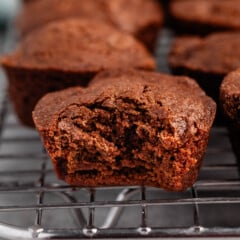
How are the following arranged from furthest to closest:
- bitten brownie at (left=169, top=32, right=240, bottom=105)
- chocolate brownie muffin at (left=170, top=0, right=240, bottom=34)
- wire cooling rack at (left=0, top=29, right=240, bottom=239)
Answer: chocolate brownie muffin at (left=170, top=0, right=240, bottom=34)
bitten brownie at (left=169, top=32, right=240, bottom=105)
wire cooling rack at (left=0, top=29, right=240, bottom=239)

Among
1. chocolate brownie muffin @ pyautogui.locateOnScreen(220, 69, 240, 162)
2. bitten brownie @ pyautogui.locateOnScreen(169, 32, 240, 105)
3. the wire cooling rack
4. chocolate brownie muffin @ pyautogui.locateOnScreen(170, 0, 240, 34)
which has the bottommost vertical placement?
the wire cooling rack

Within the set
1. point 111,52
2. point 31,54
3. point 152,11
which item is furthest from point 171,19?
point 31,54

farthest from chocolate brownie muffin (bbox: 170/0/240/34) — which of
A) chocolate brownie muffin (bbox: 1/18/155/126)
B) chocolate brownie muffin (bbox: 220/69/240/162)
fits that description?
chocolate brownie muffin (bbox: 220/69/240/162)

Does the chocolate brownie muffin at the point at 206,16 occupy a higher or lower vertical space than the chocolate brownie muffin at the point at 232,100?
higher

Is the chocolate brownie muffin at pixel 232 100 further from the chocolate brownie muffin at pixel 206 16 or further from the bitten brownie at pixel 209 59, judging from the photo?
the chocolate brownie muffin at pixel 206 16

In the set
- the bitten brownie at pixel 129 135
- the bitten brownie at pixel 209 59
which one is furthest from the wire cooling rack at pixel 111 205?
the bitten brownie at pixel 209 59

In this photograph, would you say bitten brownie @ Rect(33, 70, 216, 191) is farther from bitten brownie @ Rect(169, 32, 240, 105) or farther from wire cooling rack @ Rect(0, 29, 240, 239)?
bitten brownie @ Rect(169, 32, 240, 105)
